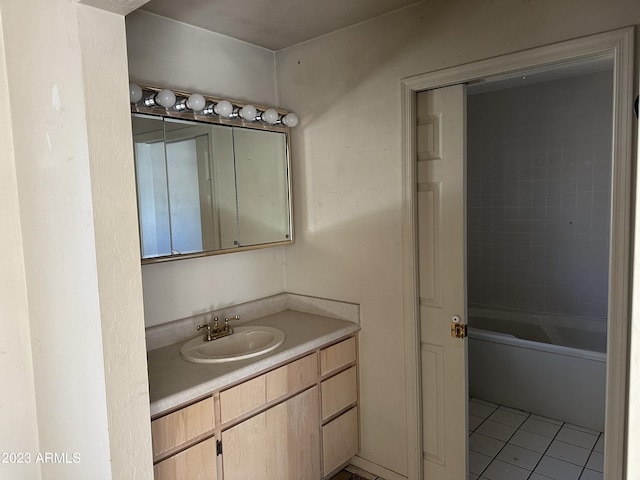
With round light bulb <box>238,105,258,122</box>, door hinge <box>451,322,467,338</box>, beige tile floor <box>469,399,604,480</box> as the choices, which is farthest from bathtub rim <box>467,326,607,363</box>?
→ round light bulb <box>238,105,258,122</box>

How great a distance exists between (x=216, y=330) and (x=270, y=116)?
3.87 feet

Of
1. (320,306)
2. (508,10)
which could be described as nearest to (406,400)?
(320,306)

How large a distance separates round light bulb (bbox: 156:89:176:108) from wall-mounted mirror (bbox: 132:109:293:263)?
69 millimetres

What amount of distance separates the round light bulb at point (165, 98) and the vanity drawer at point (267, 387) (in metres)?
1.28

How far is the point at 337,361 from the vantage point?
7.46 feet

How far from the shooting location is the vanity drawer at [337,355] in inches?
86.5

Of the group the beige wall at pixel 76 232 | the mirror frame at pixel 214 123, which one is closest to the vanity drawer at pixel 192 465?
the beige wall at pixel 76 232

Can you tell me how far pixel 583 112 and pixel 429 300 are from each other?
2229 mm

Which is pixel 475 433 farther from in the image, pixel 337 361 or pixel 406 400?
pixel 337 361

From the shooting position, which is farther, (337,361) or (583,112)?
(583,112)

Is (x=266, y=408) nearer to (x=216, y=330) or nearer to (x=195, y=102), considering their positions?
(x=216, y=330)

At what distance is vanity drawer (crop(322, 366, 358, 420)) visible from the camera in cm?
222

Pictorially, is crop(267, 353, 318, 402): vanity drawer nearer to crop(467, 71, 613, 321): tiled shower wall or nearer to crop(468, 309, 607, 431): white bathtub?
crop(468, 309, 607, 431): white bathtub

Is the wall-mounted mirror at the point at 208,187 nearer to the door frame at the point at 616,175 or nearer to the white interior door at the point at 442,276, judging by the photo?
the white interior door at the point at 442,276
